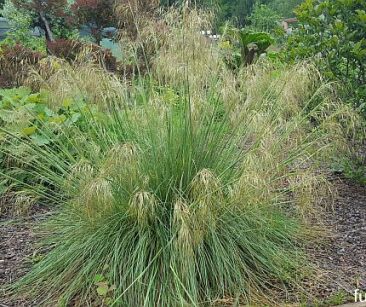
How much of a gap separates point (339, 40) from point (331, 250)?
1733 millimetres

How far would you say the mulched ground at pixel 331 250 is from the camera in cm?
280

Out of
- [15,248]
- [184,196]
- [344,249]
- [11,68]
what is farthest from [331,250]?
[11,68]

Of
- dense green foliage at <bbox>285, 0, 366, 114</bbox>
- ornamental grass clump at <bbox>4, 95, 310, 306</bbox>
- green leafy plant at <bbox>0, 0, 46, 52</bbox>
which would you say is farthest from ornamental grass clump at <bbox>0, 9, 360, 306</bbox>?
green leafy plant at <bbox>0, 0, 46, 52</bbox>

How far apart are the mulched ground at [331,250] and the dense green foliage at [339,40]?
88cm

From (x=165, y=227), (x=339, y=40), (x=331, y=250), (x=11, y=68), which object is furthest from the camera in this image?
(x=11, y=68)

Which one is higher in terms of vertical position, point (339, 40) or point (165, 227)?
point (339, 40)

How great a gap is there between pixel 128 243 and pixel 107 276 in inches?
7.9

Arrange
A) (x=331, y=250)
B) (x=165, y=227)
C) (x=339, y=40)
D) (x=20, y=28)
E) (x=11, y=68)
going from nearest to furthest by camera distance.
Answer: (x=165, y=227) → (x=331, y=250) → (x=339, y=40) → (x=11, y=68) → (x=20, y=28)

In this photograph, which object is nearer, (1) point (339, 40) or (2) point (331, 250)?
(2) point (331, 250)

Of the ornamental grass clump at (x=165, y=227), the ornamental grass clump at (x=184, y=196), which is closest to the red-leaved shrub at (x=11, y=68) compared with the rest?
the ornamental grass clump at (x=184, y=196)

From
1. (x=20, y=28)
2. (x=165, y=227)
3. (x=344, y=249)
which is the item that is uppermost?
(x=165, y=227)

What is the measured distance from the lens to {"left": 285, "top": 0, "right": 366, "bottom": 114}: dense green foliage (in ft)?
12.8

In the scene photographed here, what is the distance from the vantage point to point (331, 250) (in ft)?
10.4

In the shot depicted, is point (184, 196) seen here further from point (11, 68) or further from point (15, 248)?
point (11, 68)
